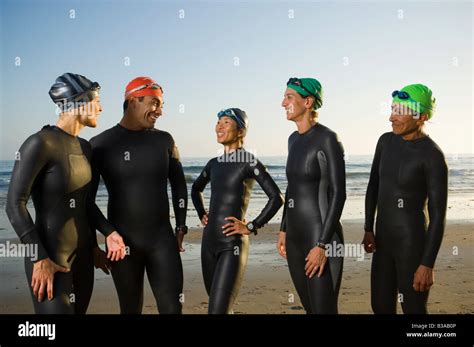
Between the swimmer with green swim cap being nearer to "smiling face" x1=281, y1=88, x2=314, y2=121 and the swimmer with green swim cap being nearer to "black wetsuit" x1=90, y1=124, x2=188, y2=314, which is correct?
"smiling face" x1=281, y1=88, x2=314, y2=121

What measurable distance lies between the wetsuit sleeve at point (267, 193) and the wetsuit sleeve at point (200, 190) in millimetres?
464

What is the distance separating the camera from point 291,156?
526 cm

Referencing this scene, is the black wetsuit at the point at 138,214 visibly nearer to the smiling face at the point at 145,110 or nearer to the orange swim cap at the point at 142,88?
the smiling face at the point at 145,110

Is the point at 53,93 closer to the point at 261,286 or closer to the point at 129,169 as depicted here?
the point at 129,169

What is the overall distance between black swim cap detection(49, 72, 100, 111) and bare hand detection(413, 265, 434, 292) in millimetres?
2986

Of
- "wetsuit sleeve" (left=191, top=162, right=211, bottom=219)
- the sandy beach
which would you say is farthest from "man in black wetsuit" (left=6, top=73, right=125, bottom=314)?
the sandy beach

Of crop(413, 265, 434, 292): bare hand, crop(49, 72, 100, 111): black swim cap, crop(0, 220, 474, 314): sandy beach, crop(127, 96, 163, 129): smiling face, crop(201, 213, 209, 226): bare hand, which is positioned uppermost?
crop(49, 72, 100, 111): black swim cap

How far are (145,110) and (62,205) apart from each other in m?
1.15

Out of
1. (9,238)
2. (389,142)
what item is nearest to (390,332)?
(389,142)

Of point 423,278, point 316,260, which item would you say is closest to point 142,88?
point 316,260

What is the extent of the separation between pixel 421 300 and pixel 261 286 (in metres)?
3.82

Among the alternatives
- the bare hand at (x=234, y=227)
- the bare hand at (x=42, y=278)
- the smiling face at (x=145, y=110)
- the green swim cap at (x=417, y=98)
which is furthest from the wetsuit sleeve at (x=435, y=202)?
the bare hand at (x=42, y=278)

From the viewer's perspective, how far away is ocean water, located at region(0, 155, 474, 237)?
47.5 feet

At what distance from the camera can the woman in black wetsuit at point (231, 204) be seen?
5.43m
